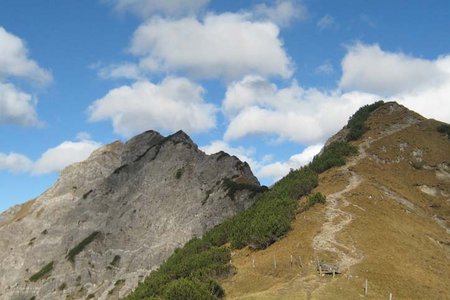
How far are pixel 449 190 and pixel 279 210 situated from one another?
40.2 metres

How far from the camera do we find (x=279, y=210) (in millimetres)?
94750

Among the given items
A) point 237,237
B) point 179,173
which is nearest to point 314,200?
point 237,237

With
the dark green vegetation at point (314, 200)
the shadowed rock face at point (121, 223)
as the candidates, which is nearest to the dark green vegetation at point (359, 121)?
the shadowed rock face at point (121, 223)

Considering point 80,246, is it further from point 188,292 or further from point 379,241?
point 379,241

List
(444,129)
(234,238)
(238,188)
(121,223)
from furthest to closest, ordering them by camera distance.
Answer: (121,223) → (238,188) → (444,129) → (234,238)

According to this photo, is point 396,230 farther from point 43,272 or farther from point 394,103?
point 43,272

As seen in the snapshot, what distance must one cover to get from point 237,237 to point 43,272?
10067 centimetres

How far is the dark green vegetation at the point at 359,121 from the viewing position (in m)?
130

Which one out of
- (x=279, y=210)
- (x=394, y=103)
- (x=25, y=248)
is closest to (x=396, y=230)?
(x=279, y=210)

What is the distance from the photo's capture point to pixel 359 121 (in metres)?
139

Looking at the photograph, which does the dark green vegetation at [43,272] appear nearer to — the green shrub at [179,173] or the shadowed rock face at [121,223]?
the shadowed rock face at [121,223]

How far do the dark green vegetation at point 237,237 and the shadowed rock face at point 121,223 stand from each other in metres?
42.5

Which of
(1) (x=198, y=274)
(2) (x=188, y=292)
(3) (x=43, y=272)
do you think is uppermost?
(3) (x=43, y=272)

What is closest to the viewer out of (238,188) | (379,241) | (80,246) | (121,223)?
(379,241)
